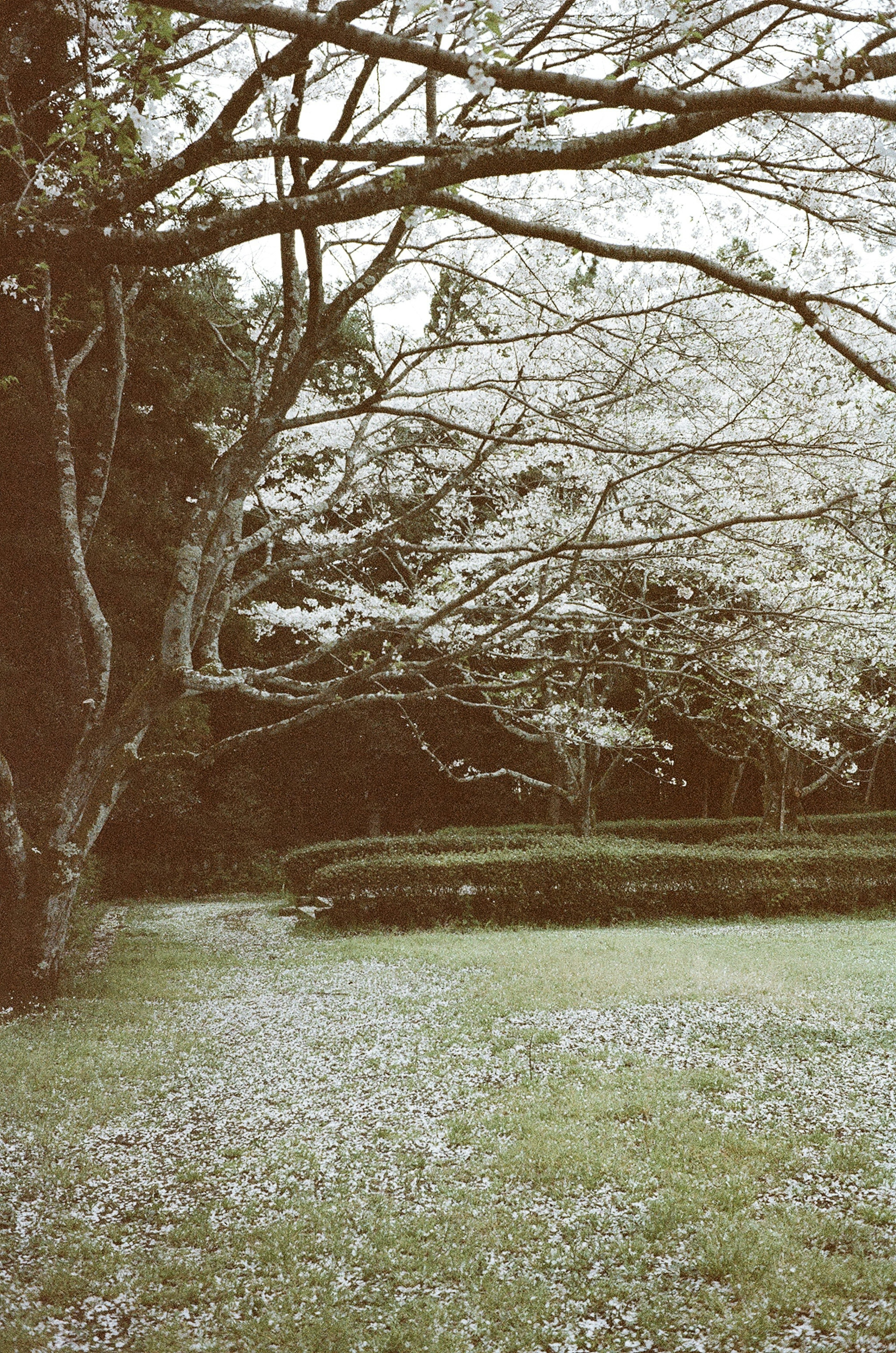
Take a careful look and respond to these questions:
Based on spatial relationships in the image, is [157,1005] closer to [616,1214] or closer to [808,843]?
[616,1214]

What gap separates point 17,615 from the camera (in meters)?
11.3

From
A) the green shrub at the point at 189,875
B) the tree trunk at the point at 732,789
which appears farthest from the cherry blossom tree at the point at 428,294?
the tree trunk at the point at 732,789

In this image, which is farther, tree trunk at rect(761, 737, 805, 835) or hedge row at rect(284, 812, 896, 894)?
tree trunk at rect(761, 737, 805, 835)

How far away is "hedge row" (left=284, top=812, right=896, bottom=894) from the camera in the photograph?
51.2 ft

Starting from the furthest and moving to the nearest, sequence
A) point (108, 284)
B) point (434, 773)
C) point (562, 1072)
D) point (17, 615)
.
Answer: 1. point (434, 773)
2. point (17, 615)
3. point (108, 284)
4. point (562, 1072)

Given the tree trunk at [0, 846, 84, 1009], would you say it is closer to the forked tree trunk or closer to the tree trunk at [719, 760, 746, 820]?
the forked tree trunk

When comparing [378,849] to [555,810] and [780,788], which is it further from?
[780,788]

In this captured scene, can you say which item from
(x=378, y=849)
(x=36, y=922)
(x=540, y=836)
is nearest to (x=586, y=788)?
(x=540, y=836)

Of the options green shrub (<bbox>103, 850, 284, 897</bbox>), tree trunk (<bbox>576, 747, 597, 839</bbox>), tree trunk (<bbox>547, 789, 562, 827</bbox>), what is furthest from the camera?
tree trunk (<bbox>547, 789, 562, 827</bbox>)

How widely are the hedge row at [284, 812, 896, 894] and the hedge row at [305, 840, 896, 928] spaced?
27.2 inches

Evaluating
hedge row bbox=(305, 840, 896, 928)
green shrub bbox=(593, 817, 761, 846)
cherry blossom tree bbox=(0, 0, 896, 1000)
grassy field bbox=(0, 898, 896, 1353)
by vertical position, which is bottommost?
grassy field bbox=(0, 898, 896, 1353)

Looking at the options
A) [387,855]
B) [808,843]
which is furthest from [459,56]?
[808,843]

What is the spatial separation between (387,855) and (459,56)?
1287 centimetres

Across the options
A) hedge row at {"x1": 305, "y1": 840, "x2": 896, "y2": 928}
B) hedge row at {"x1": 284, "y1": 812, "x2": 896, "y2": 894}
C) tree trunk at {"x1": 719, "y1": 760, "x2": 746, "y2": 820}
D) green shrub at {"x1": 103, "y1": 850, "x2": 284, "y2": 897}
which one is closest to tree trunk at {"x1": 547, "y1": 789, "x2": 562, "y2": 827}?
hedge row at {"x1": 284, "y1": 812, "x2": 896, "y2": 894}
